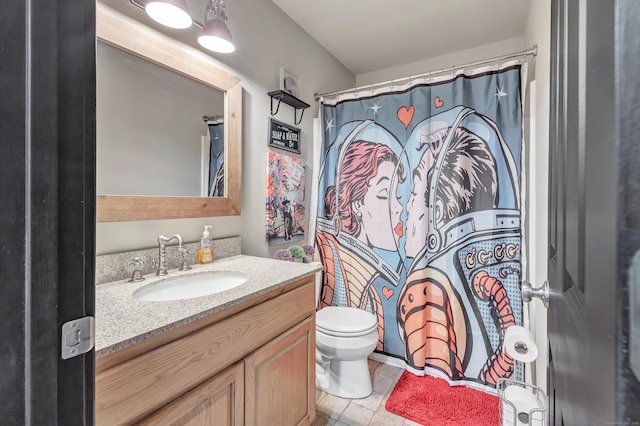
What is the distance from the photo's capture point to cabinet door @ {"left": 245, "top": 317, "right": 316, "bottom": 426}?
108 centimetres

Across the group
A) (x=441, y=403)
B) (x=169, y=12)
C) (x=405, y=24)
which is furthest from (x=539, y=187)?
(x=169, y=12)

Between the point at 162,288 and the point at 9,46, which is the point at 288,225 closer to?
the point at 162,288

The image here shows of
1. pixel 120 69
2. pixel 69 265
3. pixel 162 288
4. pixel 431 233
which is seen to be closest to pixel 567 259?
pixel 69 265

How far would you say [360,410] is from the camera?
5.34ft

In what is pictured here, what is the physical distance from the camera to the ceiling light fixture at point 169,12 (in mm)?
1164

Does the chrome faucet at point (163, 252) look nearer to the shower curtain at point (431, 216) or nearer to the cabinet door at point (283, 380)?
the cabinet door at point (283, 380)

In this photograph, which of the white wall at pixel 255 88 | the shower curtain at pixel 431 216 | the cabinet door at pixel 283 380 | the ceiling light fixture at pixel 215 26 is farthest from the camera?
the shower curtain at pixel 431 216

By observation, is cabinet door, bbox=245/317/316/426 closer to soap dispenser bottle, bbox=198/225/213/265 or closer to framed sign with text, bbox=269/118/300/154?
soap dispenser bottle, bbox=198/225/213/265

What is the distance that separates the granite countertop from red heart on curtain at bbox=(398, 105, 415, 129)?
4.35ft

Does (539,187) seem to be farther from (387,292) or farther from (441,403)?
(441,403)

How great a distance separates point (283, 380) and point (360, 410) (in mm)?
679

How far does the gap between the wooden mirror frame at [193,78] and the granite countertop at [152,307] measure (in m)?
0.29

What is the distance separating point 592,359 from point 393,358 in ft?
6.61

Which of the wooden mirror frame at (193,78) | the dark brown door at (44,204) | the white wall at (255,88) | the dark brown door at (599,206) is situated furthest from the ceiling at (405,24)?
the dark brown door at (44,204)
